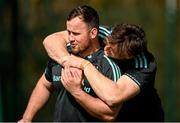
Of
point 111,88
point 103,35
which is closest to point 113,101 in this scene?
point 111,88

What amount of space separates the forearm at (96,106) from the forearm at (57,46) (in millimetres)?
410

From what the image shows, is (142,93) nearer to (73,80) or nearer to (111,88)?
(111,88)

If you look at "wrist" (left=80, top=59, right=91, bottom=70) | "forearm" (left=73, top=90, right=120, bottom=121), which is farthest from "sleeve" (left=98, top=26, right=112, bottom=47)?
"forearm" (left=73, top=90, right=120, bottom=121)

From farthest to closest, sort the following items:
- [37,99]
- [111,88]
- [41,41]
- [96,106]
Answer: [41,41]
[37,99]
[96,106]
[111,88]

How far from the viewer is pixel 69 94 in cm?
622

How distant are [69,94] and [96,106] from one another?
0.47 metres

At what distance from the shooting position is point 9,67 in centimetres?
1135

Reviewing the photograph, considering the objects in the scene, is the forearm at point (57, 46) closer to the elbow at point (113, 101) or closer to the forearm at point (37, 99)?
the forearm at point (37, 99)

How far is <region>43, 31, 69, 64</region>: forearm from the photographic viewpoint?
244 inches

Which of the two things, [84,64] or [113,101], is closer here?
[113,101]

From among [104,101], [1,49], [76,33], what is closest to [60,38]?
[76,33]

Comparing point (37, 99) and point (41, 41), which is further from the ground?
point (37, 99)

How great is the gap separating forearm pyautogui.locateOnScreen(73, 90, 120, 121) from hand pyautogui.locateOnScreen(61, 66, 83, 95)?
0.04 meters

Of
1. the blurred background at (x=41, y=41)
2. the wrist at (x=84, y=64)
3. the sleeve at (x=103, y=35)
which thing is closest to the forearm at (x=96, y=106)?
the wrist at (x=84, y=64)
